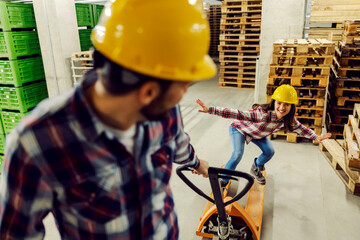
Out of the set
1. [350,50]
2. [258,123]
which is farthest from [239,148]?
[350,50]

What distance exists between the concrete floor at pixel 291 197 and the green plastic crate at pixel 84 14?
447cm

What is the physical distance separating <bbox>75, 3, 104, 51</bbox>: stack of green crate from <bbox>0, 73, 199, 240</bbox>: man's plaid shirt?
285 inches

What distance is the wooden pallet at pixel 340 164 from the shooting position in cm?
431

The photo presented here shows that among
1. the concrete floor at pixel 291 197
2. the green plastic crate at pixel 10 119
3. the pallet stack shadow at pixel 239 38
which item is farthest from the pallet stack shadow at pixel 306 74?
the green plastic crate at pixel 10 119

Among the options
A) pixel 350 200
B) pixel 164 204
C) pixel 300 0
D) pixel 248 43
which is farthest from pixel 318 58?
pixel 164 204

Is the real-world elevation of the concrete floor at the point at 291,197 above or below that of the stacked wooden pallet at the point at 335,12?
below

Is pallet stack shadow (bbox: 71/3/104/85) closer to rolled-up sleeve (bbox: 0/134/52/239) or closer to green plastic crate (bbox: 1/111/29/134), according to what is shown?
green plastic crate (bbox: 1/111/29/134)

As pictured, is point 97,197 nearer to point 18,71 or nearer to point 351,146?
point 351,146

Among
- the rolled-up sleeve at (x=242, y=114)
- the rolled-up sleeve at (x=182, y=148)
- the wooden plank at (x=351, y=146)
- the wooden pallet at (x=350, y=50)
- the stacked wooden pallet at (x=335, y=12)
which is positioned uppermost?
the stacked wooden pallet at (x=335, y=12)

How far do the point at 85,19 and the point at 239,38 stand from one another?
578 centimetres

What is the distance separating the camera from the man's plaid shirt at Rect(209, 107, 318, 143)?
3932 millimetres

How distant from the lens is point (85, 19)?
7.89 metres

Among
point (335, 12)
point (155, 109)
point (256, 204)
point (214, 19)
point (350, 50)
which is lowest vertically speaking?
point (256, 204)

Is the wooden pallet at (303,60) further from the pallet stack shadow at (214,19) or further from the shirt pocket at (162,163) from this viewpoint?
the pallet stack shadow at (214,19)
